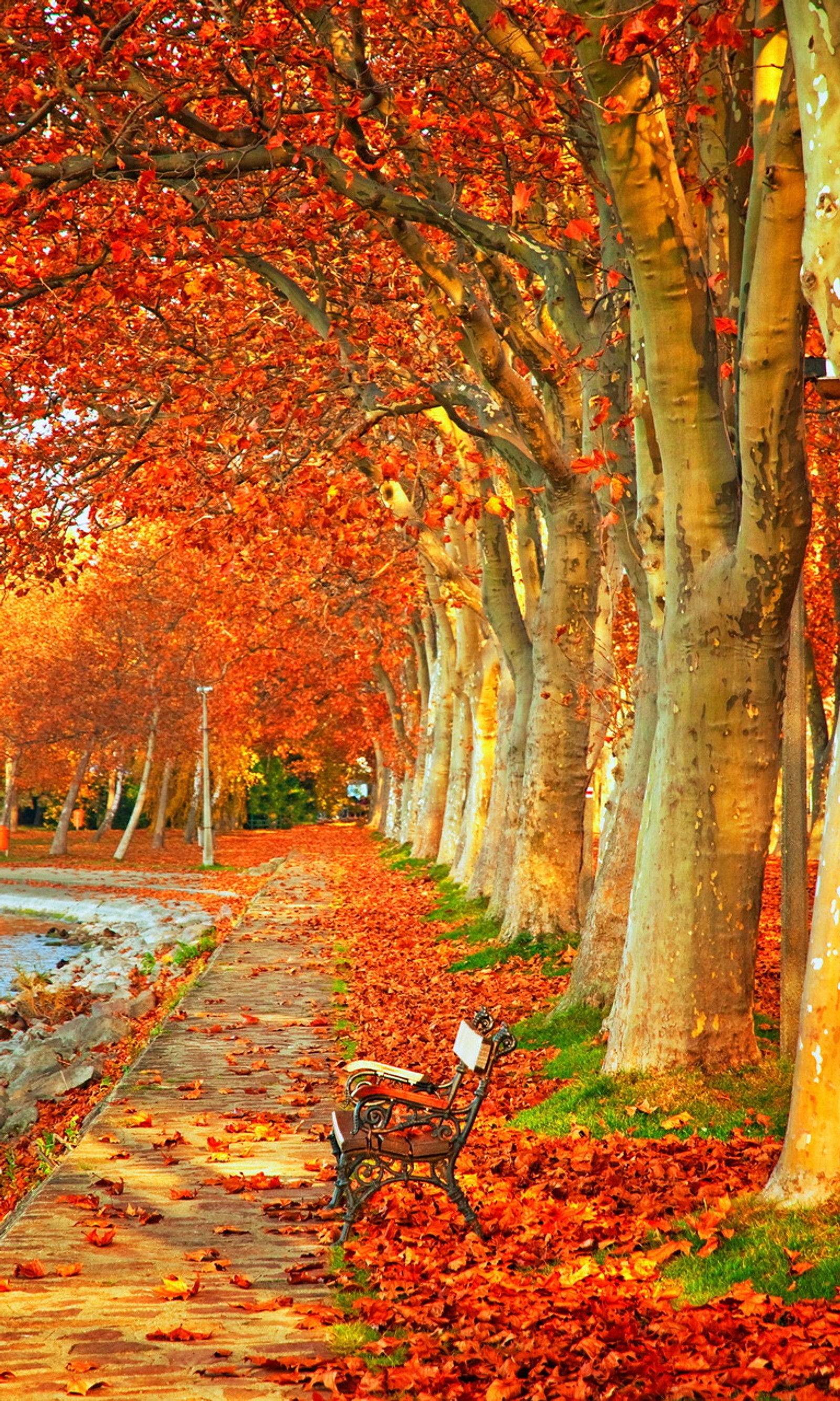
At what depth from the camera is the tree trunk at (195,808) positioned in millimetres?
53688

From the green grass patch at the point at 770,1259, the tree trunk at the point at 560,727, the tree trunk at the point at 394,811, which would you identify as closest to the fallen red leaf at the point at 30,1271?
the green grass patch at the point at 770,1259

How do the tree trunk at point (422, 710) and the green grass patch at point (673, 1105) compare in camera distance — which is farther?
the tree trunk at point (422, 710)

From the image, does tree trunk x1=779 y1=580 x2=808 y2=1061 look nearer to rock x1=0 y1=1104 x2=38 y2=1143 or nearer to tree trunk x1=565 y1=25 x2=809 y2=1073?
tree trunk x1=565 y1=25 x2=809 y2=1073

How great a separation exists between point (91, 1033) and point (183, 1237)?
8.71 meters

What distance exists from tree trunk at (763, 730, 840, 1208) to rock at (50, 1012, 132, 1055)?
33.1 ft

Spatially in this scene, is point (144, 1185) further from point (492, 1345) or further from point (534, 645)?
point (534, 645)

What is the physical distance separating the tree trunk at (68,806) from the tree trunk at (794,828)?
40.3 metres

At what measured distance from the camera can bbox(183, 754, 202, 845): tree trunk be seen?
5369 cm

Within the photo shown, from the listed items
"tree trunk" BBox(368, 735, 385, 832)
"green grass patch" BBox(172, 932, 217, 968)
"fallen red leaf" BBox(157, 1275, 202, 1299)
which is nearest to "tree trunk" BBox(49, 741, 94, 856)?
"tree trunk" BBox(368, 735, 385, 832)

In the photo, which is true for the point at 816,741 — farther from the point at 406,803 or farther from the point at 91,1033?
the point at 406,803

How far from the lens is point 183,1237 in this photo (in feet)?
22.4

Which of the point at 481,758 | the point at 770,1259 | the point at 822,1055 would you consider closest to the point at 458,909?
the point at 481,758

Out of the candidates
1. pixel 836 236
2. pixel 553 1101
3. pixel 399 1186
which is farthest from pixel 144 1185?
pixel 836 236

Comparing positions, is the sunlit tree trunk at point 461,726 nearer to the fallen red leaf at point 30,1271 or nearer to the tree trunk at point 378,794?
the fallen red leaf at point 30,1271
